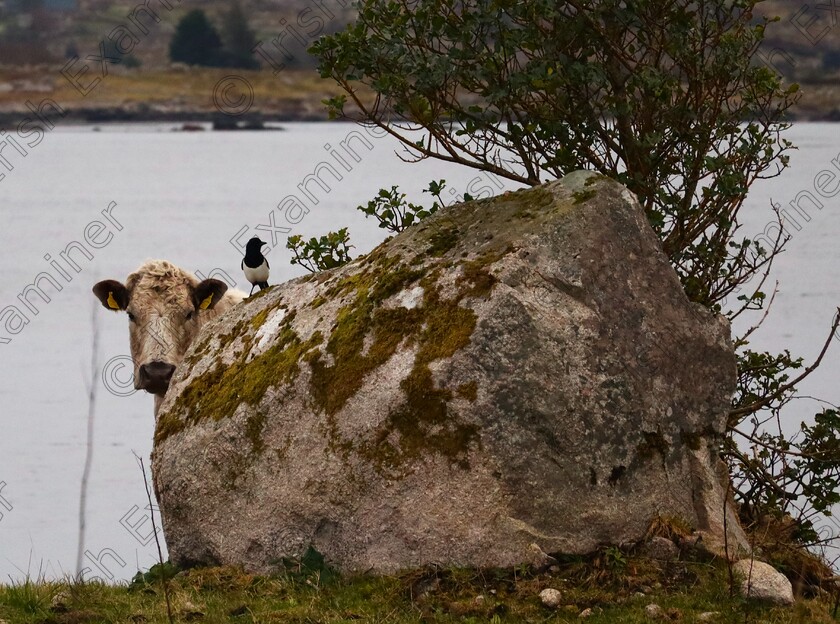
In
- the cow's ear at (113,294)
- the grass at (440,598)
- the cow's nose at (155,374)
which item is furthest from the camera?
the cow's ear at (113,294)

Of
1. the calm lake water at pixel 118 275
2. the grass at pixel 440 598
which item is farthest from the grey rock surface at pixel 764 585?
the calm lake water at pixel 118 275

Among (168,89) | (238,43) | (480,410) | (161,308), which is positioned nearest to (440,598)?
(480,410)

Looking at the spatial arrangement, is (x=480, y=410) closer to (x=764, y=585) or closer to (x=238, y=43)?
(x=764, y=585)

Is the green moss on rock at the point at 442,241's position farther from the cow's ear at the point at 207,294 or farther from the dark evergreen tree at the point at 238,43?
the dark evergreen tree at the point at 238,43

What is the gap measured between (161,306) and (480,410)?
470 cm

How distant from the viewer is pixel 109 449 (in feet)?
69.6

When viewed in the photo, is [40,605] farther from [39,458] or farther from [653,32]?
[39,458]

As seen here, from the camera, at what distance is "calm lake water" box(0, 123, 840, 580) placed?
667 inches

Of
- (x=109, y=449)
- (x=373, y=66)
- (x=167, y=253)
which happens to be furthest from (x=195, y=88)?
(x=373, y=66)

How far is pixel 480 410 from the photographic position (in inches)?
327

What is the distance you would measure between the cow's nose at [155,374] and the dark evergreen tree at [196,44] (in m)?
134

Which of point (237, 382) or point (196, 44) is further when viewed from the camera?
point (196, 44)

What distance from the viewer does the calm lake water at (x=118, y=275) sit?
16.9 meters

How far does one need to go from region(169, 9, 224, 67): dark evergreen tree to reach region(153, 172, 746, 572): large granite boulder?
135956mm
